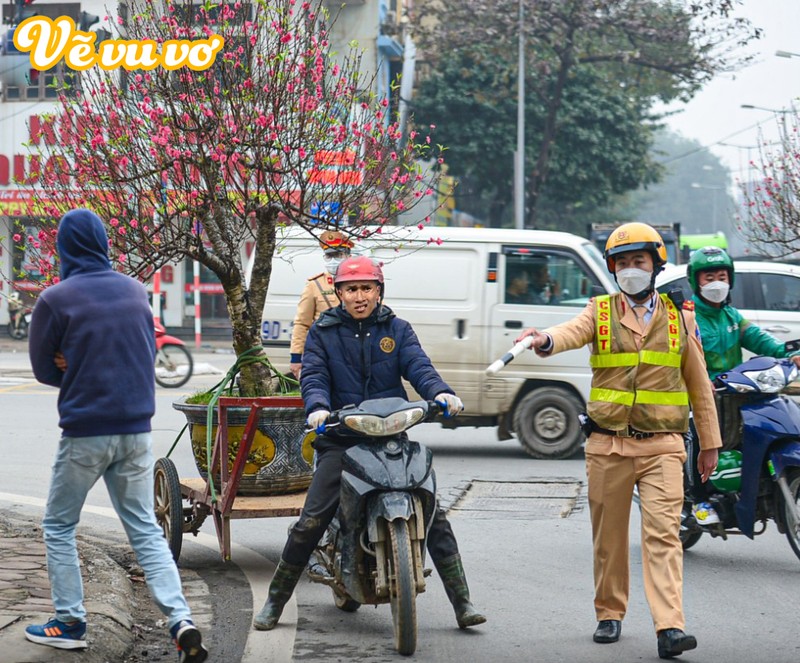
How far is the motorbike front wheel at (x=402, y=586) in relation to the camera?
534cm

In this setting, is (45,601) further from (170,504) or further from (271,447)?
(271,447)

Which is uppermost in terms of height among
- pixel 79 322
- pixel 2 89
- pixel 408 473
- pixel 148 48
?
pixel 2 89

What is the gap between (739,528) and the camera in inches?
288

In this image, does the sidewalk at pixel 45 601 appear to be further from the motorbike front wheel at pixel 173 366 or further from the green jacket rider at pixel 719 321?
the motorbike front wheel at pixel 173 366

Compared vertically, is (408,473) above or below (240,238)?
below

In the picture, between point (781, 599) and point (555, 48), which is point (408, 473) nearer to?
point (781, 599)

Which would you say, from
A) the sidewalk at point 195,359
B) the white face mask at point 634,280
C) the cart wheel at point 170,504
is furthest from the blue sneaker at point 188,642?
the sidewalk at point 195,359

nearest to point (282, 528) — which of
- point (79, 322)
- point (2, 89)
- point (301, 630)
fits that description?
point (301, 630)

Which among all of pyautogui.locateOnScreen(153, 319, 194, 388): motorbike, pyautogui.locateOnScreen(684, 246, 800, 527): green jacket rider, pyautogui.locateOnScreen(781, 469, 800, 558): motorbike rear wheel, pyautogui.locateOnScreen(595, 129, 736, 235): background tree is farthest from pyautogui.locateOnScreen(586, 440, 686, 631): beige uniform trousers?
pyautogui.locateOnScreen(595, 129, 736, 235): background tree

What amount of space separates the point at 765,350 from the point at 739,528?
0.99m

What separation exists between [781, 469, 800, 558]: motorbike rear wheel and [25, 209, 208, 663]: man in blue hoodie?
11.4 feet

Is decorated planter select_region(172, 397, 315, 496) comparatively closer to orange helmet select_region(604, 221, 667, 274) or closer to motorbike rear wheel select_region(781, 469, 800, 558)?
orange helmet select_region(604, 221, 667, 274)

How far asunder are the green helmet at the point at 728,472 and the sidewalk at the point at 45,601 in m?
3.24

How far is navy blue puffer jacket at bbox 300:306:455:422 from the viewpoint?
5.91 meters
